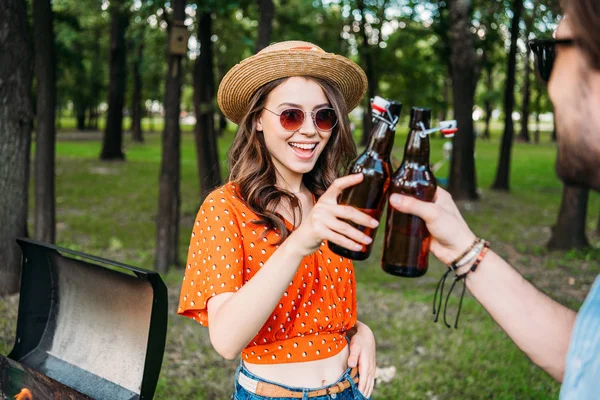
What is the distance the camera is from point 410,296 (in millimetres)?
7230

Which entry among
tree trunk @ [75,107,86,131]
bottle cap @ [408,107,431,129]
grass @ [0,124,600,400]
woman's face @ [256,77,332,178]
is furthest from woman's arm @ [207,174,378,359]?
tree trunk @ [75,107,86,131]

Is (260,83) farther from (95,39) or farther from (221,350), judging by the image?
(95,39)

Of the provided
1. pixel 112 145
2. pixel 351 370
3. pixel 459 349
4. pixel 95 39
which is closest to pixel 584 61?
pixel 351 370

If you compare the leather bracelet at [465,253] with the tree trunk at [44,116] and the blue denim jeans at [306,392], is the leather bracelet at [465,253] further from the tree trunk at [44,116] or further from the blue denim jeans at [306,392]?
the tree trunk at [44,116]

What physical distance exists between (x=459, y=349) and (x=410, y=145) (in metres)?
4.38

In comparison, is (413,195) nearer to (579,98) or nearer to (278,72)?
(579,98)

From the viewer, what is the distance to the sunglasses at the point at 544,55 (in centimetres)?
156

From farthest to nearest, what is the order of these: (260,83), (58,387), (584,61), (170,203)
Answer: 1. (170,203)
2. (58,387)
3. (260,83)
4. (584,61)

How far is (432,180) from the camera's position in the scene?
1.76 meters

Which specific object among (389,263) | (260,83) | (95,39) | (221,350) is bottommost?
(221,350)

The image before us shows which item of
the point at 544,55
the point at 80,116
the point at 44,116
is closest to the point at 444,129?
the point at 544,55

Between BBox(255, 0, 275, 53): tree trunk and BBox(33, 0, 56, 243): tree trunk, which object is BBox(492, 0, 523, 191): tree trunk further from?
BBox(33, 0, 56, 243): tree trunk

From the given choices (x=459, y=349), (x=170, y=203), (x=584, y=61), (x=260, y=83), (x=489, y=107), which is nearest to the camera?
(x=584, y=61)

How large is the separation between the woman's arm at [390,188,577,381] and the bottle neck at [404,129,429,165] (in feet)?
0.38
